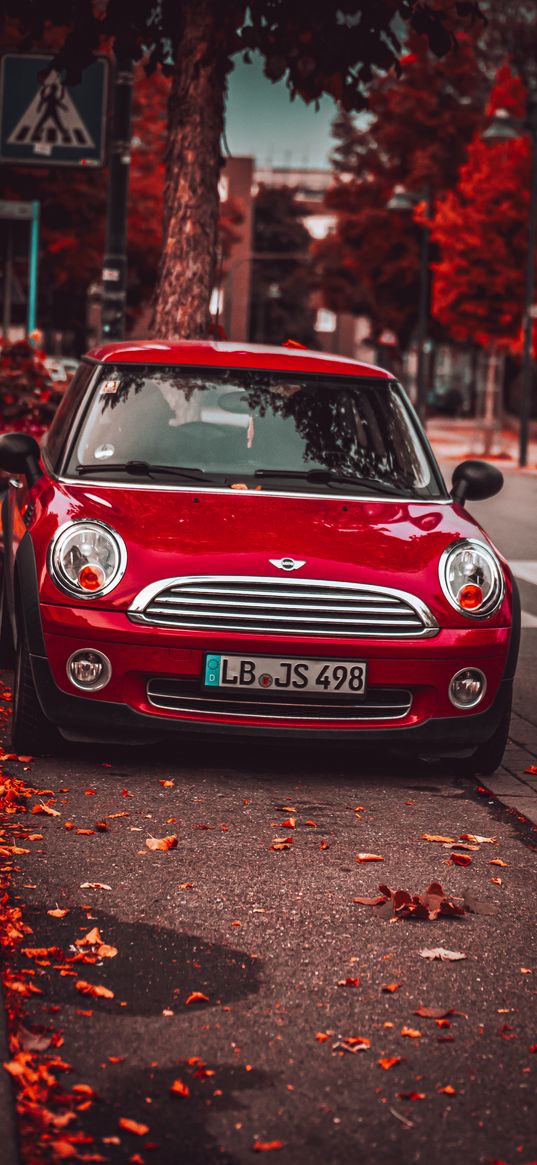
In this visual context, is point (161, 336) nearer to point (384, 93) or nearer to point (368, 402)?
point (368, 402)

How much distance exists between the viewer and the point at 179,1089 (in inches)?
131

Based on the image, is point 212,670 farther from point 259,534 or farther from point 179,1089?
point 179,1089

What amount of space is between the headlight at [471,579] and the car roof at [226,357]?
1325mm

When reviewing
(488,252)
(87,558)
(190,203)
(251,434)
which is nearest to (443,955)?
(87,558)

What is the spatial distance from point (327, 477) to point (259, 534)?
0.71 metres

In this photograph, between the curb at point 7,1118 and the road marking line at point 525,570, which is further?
the road marking line at point 525,570

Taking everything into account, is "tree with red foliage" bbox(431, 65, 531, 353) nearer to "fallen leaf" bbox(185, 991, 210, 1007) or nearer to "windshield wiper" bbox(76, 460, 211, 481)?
"windshield wiper" bbox(76, 460, 211, 481)

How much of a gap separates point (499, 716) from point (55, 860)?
6.08 ft

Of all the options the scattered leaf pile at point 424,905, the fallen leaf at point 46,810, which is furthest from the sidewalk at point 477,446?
the scattered leaf pile at point 424,905

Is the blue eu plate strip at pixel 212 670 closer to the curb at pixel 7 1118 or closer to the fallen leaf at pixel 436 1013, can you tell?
the fallen leaf at pixel 436 1013

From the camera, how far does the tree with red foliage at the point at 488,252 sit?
3659cm

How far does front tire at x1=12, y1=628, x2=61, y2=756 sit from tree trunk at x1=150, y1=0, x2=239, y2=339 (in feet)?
24.2

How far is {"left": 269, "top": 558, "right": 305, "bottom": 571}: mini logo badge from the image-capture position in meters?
5.83

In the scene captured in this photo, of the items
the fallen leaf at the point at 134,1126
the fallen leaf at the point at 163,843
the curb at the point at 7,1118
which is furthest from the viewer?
the fallen leaf at the point at 163,843
